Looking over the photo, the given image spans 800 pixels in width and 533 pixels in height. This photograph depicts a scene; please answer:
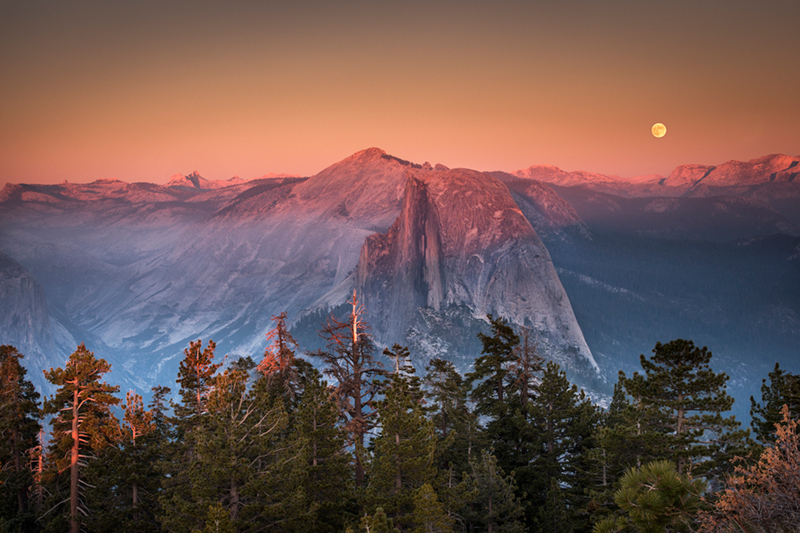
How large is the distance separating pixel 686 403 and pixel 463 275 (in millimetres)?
151204

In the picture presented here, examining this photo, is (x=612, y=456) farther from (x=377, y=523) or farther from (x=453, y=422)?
(x=377, y=523)

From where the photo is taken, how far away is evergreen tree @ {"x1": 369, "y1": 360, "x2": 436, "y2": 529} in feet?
73.1

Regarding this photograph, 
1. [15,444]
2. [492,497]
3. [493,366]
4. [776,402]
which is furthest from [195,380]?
[776,402]

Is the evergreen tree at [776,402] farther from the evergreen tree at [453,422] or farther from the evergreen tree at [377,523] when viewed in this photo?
the evergreen tree at [377,523]

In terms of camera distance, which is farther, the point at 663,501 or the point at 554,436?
the point at 554,436

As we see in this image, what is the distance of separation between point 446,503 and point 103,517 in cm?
1680

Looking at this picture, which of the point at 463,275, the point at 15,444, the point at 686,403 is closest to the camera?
the point at 686,403

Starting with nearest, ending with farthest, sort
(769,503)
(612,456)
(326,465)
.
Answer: (769,503) < (326,465) < (612,456)

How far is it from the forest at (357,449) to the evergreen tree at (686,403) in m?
0.08

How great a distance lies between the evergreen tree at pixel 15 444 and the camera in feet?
99.9

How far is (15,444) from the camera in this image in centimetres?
3194

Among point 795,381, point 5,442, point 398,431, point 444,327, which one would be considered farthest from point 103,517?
point 444,327

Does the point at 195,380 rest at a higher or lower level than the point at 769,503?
higher

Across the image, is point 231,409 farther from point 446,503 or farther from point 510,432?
point 510,432
